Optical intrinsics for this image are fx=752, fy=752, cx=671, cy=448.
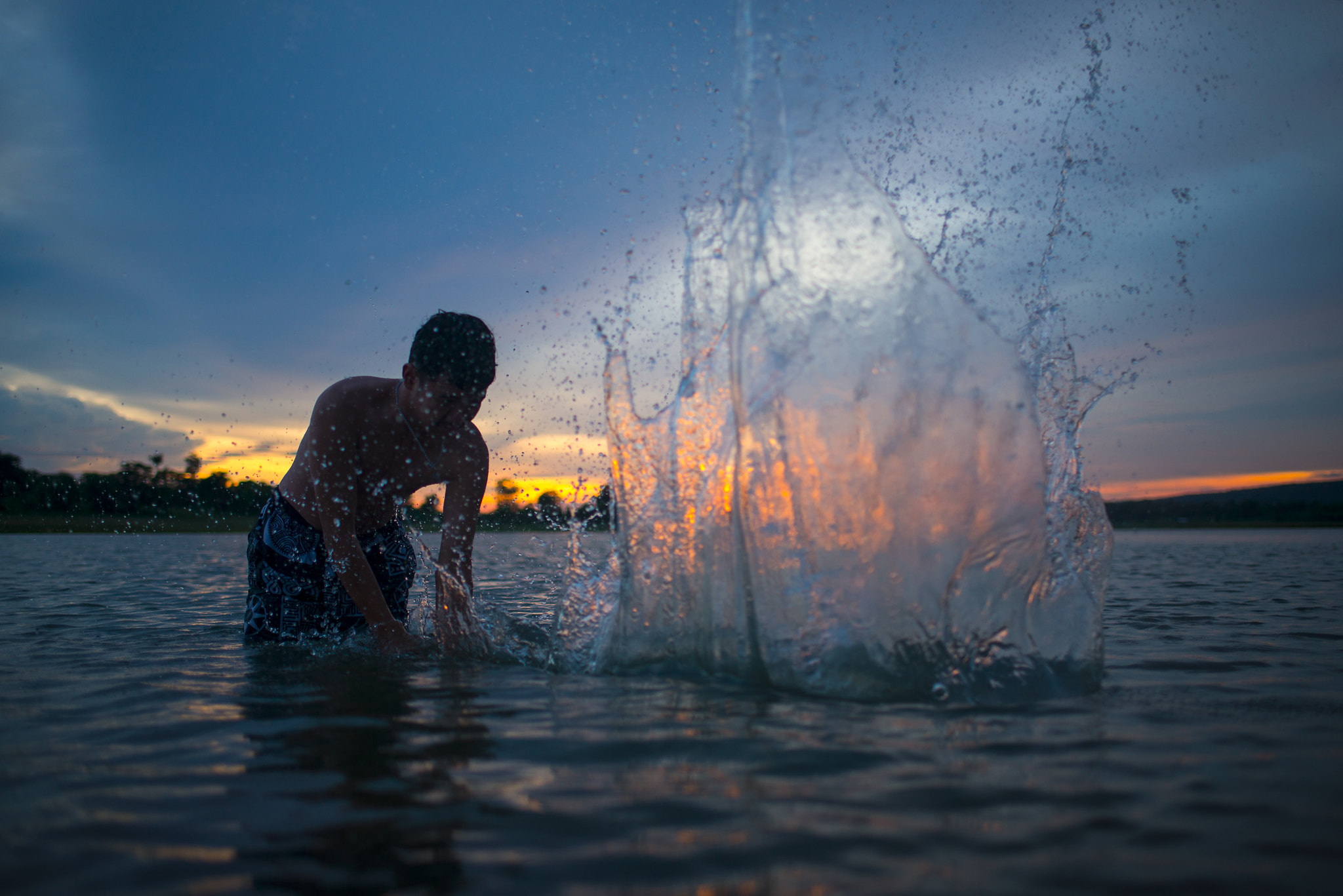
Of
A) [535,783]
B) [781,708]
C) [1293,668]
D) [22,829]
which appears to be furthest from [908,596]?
[22,829]

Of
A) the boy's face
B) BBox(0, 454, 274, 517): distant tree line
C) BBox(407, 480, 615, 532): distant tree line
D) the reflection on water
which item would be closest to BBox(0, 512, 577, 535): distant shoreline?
BBox(0, 454, 274, 517): distant tree line

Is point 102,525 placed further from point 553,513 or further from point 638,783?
point 638,783

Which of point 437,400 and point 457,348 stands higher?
point 457,348

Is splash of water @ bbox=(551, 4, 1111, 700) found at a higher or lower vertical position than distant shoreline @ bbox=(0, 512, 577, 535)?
higher

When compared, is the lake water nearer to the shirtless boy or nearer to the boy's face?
the shirtless boy

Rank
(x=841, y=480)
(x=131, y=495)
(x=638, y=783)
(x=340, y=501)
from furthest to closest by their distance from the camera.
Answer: (x=131, y=495)
(x=340, y=501)
(x=841, y=480)
(x=638, y=783)

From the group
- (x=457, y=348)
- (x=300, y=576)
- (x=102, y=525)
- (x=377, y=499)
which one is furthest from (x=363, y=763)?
(x=102, y=525)

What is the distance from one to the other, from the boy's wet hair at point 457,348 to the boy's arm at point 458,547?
86 cm

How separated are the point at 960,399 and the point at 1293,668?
2.54 m

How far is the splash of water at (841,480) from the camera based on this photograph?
3348mm

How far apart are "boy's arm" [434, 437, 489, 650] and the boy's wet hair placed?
0.86m

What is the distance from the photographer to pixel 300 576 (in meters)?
4.71

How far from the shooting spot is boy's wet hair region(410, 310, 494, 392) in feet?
12.2

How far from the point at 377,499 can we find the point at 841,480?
2881 millimetres
